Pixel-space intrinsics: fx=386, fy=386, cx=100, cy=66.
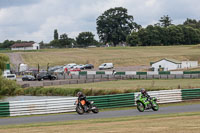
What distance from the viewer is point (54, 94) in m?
44.6

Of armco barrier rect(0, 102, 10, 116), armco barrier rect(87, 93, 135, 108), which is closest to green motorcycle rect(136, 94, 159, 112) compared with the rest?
armco barrier rect(87, 93, 135, 108)

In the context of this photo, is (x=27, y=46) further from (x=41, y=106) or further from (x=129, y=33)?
(x=41, y=106)

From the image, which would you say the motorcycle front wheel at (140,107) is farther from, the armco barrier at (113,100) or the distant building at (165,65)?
the distant building at (165,65)

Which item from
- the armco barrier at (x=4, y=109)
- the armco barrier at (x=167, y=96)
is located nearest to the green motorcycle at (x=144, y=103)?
the armco barrier at (x=167, y=96)

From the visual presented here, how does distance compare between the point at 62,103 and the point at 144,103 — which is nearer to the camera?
the point at 144,103

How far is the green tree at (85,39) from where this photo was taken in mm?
184625

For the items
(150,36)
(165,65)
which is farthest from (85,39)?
(165,65)

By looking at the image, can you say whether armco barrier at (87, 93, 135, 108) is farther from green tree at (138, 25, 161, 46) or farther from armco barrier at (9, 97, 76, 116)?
green tree at (138, 25, 161, 46)

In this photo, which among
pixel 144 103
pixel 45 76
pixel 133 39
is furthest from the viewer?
pixel 133 39

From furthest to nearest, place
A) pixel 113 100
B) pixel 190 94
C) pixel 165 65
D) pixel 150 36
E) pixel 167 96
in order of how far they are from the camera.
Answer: pixel 150 36 < pixel 165 65 < pixel 190 94 < pixel 167 96 < pixel 113 100

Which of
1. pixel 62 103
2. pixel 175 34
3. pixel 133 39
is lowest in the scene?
pixel 62 103

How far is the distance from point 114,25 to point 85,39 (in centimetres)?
2177

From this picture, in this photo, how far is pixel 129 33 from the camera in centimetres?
16950

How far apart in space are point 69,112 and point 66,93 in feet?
60.5
